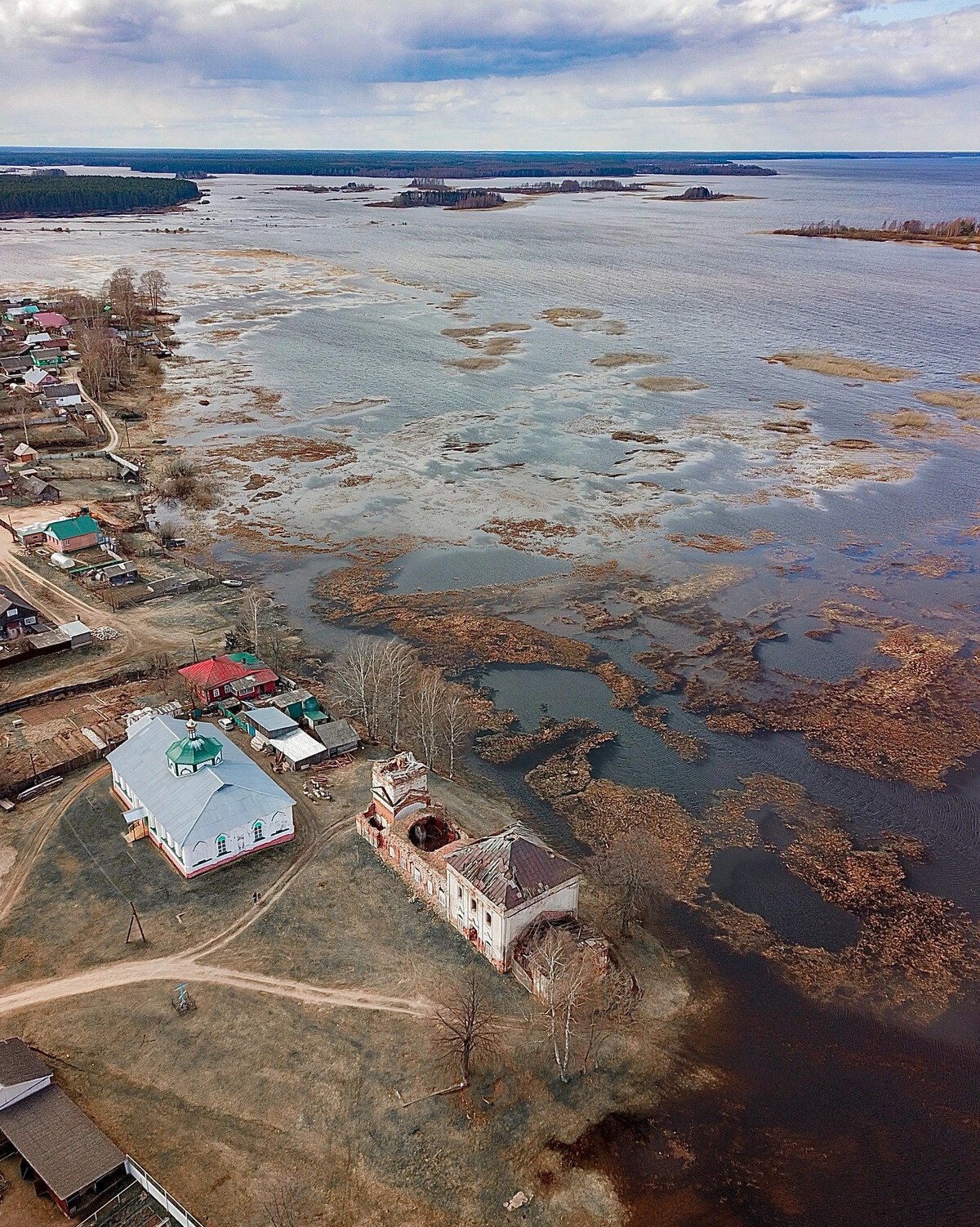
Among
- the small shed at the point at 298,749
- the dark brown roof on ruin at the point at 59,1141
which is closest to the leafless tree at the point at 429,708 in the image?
the small shed at the point at 298,749

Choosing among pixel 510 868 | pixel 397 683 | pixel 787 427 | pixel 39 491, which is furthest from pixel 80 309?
pixel 510 868

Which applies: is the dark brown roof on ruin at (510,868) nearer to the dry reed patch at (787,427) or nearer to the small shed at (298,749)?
the small shed at (298,749)

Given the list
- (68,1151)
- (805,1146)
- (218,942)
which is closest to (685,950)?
(805,1146)

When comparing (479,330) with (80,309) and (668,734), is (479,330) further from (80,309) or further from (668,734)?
(668,734)

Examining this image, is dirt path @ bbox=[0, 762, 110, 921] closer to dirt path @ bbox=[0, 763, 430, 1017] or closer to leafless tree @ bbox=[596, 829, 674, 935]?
dirt path @ bbox=[0, 763, 430, 1017]

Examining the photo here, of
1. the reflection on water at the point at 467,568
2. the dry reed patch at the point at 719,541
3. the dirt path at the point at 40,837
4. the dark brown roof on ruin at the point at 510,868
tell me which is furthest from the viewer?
the dry reed patch at the point at 719,541

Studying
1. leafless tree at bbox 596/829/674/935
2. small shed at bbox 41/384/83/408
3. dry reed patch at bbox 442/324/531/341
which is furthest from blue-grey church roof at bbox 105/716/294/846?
dry reed patch at bbox 442/324/531/341
